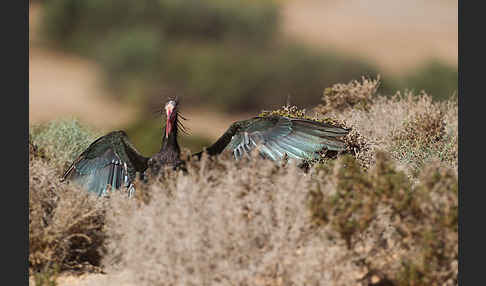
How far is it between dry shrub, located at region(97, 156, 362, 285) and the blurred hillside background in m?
16.9

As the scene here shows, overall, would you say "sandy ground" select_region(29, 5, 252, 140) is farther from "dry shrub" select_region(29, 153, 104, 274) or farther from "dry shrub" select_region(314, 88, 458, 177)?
"dry shrub" select_region(29, 153, 104, 274)

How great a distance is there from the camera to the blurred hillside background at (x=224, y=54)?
23.0 meters

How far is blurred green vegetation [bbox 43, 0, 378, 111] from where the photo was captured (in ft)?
78.1

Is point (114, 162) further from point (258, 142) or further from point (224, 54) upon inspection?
point (224, 54)

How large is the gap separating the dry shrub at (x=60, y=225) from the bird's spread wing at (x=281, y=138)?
1279 mm

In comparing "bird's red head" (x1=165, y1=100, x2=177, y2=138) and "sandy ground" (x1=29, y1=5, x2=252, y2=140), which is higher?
"sandy ground" (x1=29, y1=5, x2=252, y2=140)

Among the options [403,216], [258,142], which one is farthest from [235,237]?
[258,142]

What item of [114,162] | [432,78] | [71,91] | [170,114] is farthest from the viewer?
[71,91]

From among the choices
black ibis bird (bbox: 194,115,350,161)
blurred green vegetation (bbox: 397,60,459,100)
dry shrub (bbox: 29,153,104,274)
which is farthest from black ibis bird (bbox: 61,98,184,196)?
blurred green vegetation (bbox: 397,60,459,100)

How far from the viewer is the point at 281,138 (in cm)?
635

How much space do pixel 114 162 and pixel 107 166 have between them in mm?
77

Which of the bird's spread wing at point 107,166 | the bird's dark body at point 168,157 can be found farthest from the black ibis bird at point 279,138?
the bird's spread wing at point 107,166

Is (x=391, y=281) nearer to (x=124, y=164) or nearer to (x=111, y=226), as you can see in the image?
(x=111, y=226)

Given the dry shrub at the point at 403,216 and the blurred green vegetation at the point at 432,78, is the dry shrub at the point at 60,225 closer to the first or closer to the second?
the dry shrub at the point at 403,216
